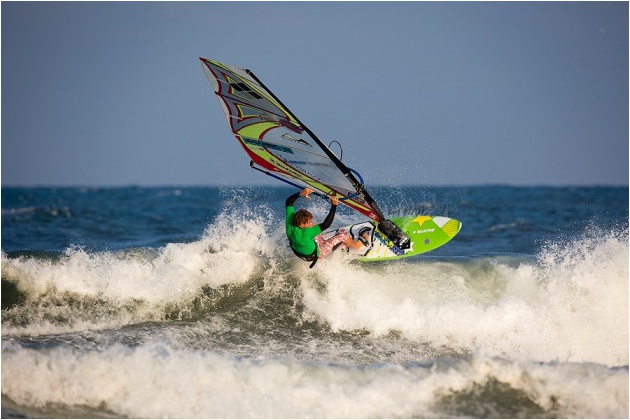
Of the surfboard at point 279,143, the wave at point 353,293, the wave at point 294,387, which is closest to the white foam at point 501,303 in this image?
the wave at point 353,293

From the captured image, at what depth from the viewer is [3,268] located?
8852 millimetres

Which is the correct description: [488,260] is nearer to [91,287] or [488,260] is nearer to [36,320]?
[91,287]

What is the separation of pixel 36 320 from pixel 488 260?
19.5 feet

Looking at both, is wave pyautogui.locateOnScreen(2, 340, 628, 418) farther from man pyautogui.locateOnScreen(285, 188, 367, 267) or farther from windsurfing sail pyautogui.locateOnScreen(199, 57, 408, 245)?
windsurfing sail pyautogui.locateOnScreen(199, 57, 408, 245)

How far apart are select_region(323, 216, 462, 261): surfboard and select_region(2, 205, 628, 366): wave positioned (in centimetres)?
34

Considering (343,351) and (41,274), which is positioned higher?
(41,274)

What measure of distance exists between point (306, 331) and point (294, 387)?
2.08 m

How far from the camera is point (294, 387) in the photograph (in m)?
5.84

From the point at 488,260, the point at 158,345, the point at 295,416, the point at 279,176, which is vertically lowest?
the point at 295,416

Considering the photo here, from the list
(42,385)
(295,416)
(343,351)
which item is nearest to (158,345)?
(42,385)

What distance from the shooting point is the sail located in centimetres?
813

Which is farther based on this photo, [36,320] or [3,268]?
[3,268]

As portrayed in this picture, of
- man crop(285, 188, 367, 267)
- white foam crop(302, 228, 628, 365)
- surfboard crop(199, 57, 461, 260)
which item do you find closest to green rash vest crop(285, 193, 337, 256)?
man crop(285, 188, 367, 267)

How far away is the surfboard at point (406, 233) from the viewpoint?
8641 mm
